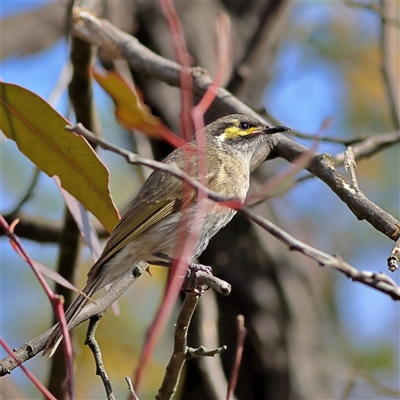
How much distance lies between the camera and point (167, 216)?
3.81 metres

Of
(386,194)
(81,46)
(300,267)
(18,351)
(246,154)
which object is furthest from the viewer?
(386,194)

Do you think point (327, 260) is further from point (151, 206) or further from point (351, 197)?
point (151, 206)

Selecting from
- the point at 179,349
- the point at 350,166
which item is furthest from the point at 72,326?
the point at 350,166

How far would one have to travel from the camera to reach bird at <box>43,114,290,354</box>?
357 centimetres

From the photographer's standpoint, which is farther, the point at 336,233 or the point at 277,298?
the point at 336,233

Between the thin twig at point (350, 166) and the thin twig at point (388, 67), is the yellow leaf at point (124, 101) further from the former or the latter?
the thin twig at point (388, 67)

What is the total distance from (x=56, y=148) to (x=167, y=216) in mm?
835

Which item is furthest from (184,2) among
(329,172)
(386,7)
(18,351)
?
(18,351)

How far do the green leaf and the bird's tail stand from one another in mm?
396

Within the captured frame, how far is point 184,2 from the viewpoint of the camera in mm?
6477

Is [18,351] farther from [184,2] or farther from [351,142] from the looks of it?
[184,2]

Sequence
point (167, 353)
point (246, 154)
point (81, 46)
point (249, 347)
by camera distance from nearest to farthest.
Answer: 1. point (81, 46)
2. point (246, 154)
3. point (249, 347)
4. point (167, 353)

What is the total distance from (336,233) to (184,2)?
138 inches

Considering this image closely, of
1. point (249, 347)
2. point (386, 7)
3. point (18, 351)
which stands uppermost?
point (386, 7)
